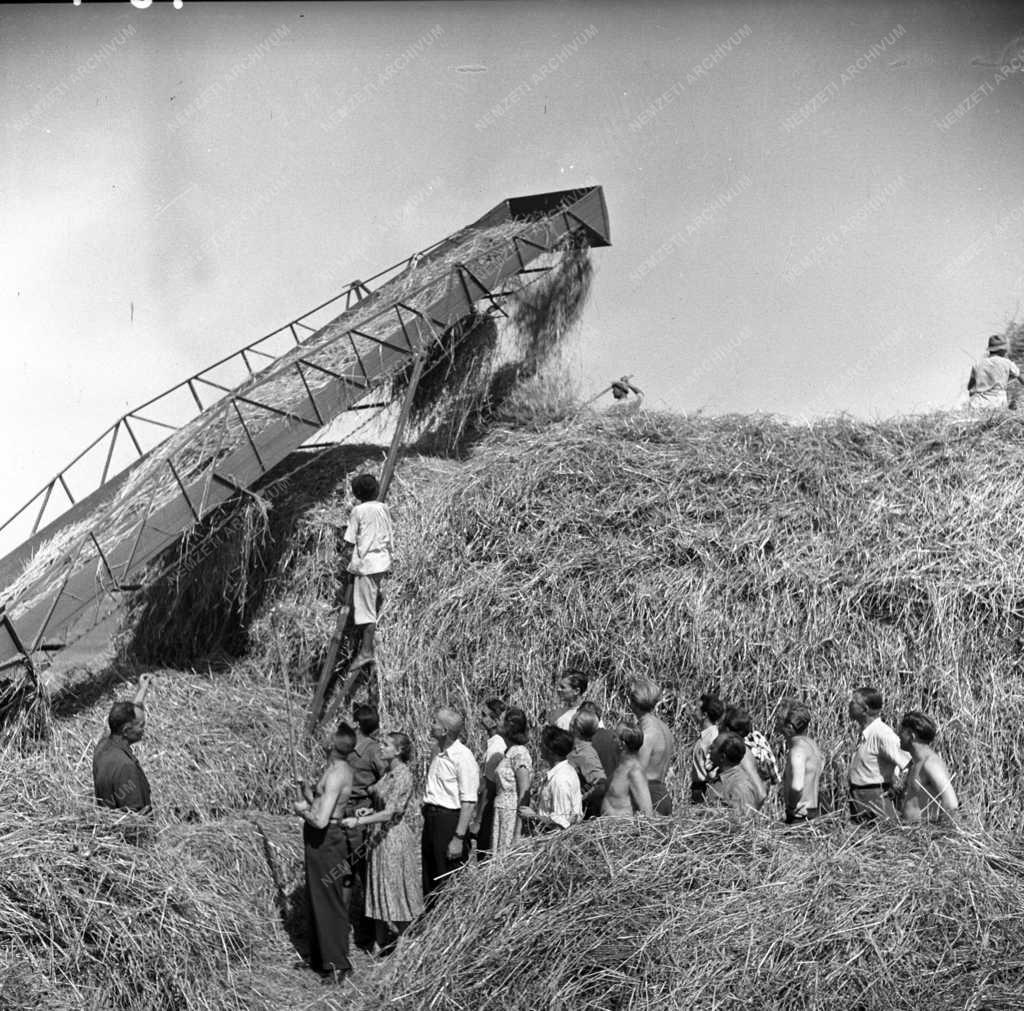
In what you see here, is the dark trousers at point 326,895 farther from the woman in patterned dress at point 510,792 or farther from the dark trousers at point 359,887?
the woman in patterned dress at point 510,792

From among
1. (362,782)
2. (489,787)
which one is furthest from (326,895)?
(489,787)

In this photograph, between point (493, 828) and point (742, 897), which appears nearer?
point (742, 897)

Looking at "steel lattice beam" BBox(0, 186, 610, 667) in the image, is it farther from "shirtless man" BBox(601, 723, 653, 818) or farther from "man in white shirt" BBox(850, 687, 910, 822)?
"man in white shirt" BBox(850, 687, 910, 822)

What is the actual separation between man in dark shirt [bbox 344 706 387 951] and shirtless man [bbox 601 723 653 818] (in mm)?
1751

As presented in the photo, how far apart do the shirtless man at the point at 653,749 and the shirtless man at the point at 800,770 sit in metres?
0.75

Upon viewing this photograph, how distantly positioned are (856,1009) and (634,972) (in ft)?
3.36

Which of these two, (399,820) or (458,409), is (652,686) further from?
(458,409)

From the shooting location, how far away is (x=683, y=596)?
933cm

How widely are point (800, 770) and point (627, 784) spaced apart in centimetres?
121

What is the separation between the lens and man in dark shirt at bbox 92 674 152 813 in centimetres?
734

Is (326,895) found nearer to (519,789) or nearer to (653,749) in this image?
(519,789)

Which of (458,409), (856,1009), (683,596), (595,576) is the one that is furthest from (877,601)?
(458,409)

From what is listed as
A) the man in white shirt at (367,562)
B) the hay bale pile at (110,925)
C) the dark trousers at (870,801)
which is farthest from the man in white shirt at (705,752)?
the man in white shirt at (367,562)

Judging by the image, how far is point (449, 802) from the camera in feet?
24.9
